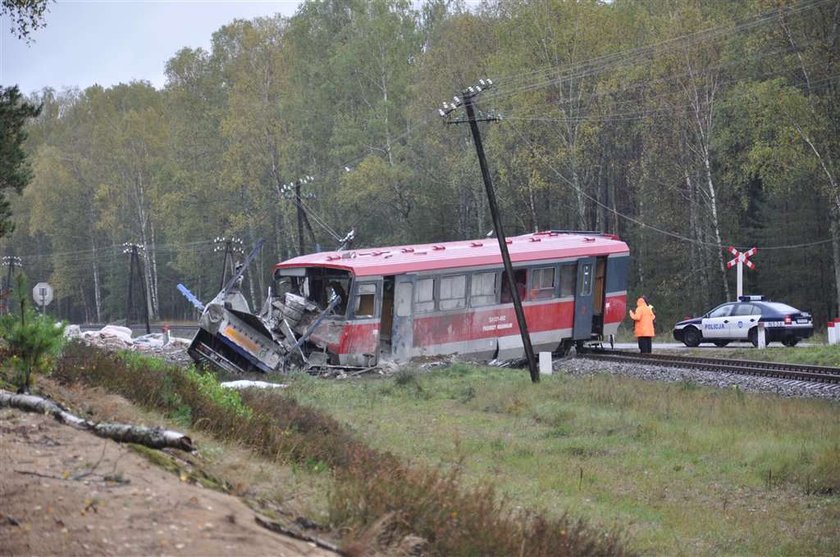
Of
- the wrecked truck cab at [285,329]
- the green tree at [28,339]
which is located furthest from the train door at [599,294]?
the green tree at [28,339]

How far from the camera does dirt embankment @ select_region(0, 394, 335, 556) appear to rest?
6.34 meters

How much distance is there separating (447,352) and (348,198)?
33984 mm

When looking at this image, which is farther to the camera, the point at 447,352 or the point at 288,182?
the point at 288,182

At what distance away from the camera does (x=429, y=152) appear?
2436 inches

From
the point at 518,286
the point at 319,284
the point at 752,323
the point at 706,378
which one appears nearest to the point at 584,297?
the point at 518,286

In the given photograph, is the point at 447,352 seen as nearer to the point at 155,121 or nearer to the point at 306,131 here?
the point at 306,131

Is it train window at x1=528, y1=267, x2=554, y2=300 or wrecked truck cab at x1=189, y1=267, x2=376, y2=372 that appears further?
train window at x1=528, y1=267, x2=554, y2=300

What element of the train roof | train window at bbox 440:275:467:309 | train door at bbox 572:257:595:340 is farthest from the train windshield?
train door at bbox 572:257:595:340

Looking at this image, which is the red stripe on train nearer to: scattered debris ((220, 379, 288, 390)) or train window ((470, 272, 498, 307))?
train window ((470, 272, 498, 307))

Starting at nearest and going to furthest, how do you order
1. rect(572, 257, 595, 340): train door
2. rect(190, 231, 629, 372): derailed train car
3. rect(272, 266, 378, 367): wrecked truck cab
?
rect(190, 231, 629, 372): derailed train car → rect(272, 266, 378, 367): wrecked truck cab → rect(572, 257, 595, 340): train door

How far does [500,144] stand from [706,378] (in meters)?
30.4

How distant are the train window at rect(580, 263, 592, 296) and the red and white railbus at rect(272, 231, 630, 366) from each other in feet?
0.09

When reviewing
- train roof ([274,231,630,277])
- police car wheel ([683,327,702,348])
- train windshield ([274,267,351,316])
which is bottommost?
police car wheel ([683,327,702,348])

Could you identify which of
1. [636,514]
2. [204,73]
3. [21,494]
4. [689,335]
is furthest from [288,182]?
[21,494]
